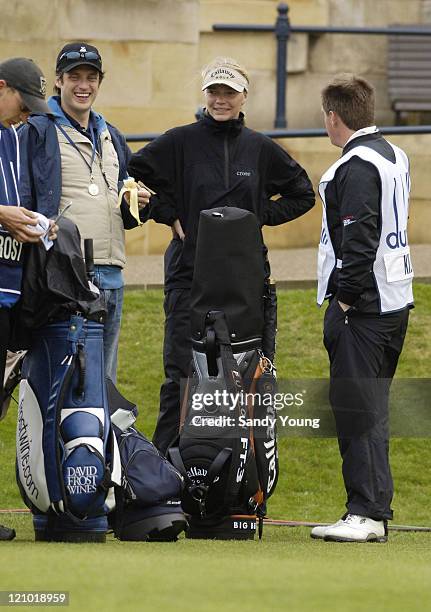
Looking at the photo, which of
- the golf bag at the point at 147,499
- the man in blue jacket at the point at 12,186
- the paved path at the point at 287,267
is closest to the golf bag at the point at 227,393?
the golf bag at the point at 147,499

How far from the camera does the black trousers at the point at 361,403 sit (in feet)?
23.1

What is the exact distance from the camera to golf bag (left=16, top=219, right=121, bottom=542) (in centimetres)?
625

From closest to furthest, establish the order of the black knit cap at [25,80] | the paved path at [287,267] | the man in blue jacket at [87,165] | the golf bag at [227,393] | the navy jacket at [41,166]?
the black knit cap at [25,80] < the golf bag at [227,393] < the navy jacket at [41,166] < the man in blue jacket at [87,165] < the paved path at [287,267]

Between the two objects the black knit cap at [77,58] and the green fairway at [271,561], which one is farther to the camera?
the black knit cap at [77,58]

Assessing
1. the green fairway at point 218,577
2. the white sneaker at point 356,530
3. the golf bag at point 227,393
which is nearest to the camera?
the green fairway at point 218,577

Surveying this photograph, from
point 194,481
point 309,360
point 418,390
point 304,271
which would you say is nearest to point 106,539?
point 194,481

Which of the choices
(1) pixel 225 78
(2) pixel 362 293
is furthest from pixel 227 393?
(1) pixel 225 78

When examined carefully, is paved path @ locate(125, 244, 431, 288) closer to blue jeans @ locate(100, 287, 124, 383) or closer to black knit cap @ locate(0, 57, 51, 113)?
blue jeans @ locate(100, 287, 124, 383)

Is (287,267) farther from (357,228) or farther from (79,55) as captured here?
(357,228)

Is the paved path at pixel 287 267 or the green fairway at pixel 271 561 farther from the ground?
the paved path at pixel 287 267

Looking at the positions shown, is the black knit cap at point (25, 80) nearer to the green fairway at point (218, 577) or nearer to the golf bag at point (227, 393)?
the golf bag at point (227, 393)

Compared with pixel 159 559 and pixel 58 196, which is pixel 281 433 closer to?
pixel 58 196

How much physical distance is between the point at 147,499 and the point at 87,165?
5.69 ft

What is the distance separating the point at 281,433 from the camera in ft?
26.4
